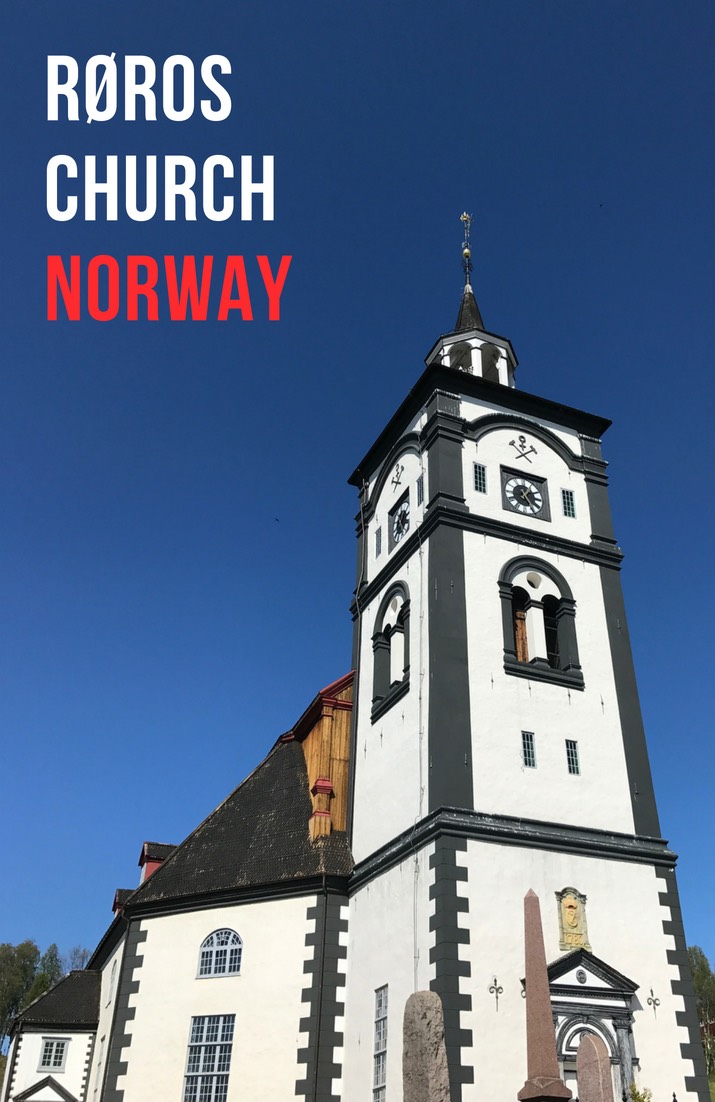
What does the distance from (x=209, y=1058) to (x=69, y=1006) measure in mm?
13483

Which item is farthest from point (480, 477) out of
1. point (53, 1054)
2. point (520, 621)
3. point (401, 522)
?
point (53, 1054)

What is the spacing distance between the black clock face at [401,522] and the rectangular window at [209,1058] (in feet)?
41.9

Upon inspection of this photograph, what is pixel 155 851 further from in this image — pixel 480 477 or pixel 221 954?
pixel 480 477

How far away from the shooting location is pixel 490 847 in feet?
62.0

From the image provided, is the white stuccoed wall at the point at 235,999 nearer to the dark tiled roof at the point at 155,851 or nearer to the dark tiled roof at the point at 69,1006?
the dark tiled roof at the point at 155,851

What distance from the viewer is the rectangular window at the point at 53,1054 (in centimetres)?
3005

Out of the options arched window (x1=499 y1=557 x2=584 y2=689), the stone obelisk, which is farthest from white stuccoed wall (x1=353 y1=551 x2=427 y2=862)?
the stone obelisk

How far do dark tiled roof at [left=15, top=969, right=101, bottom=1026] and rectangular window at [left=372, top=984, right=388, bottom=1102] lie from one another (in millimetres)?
14834

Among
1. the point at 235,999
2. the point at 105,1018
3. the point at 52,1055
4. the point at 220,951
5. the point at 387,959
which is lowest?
the point at 52,1055

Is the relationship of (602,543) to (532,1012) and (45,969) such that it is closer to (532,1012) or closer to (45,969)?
(532,1012)

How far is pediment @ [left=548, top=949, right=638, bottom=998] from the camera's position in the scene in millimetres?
17734

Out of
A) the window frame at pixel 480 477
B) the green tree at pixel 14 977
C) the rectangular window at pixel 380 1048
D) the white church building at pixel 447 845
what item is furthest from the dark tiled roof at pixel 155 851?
the green tree at pixel 14 977

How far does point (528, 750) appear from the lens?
2072 cm

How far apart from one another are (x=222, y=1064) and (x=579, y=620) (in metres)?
13.1
